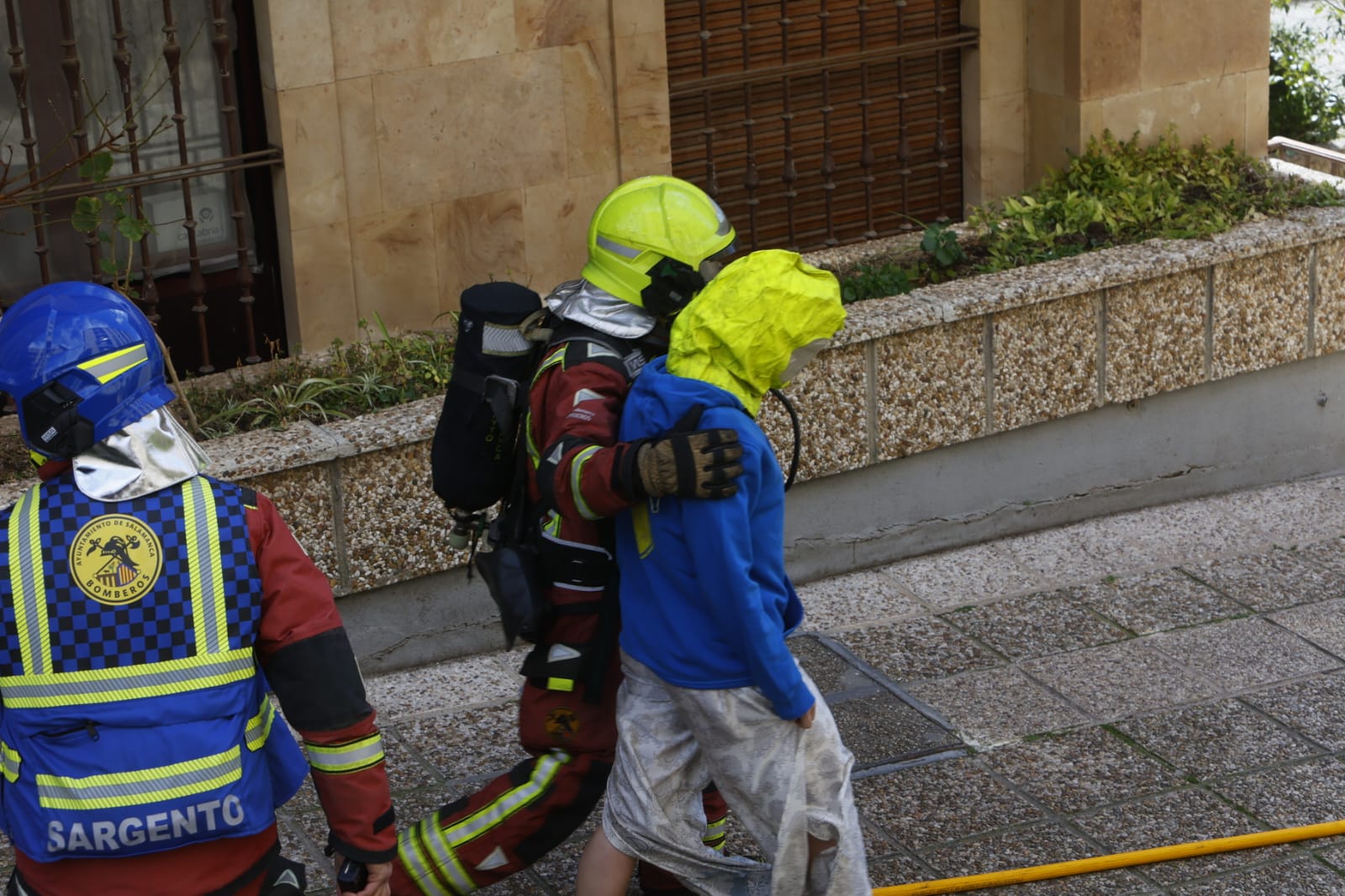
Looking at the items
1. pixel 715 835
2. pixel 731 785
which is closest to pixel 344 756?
pixel 731 785

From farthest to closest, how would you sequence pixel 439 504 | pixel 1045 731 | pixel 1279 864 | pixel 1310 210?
pixel 1310 210
pixel 439 504
pixel 1045 731
pixel 1279 864

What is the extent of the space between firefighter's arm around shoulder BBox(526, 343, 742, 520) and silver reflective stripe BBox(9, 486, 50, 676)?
1114mm

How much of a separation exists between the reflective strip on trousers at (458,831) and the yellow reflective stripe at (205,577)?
1.13 meters

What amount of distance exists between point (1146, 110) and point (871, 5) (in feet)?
4.12

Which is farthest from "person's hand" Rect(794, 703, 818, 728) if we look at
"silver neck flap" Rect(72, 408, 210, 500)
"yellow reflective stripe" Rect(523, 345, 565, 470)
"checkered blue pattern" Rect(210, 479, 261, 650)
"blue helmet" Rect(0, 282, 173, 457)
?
"blue helmet" Rect(0, 282, 173, 457)

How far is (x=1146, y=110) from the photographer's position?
7.30m

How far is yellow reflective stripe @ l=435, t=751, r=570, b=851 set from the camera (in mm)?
3916

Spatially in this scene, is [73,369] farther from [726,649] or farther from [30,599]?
[726,649]

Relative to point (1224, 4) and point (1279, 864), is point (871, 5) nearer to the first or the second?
point (1224, 4)

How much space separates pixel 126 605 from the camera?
A: 9.46ft

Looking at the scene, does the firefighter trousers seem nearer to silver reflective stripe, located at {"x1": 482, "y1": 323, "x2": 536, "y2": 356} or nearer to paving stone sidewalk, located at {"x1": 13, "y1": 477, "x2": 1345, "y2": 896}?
paving stone sidewalk, located at {"x1": 13, "y1": 477, "x2": 1345, "y2": 896}

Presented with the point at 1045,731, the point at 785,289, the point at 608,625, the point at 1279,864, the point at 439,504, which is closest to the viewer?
the point at 785,289

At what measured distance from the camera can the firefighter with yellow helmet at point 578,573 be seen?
3863 mm

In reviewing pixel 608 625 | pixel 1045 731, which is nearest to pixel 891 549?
pixel 1045 731
